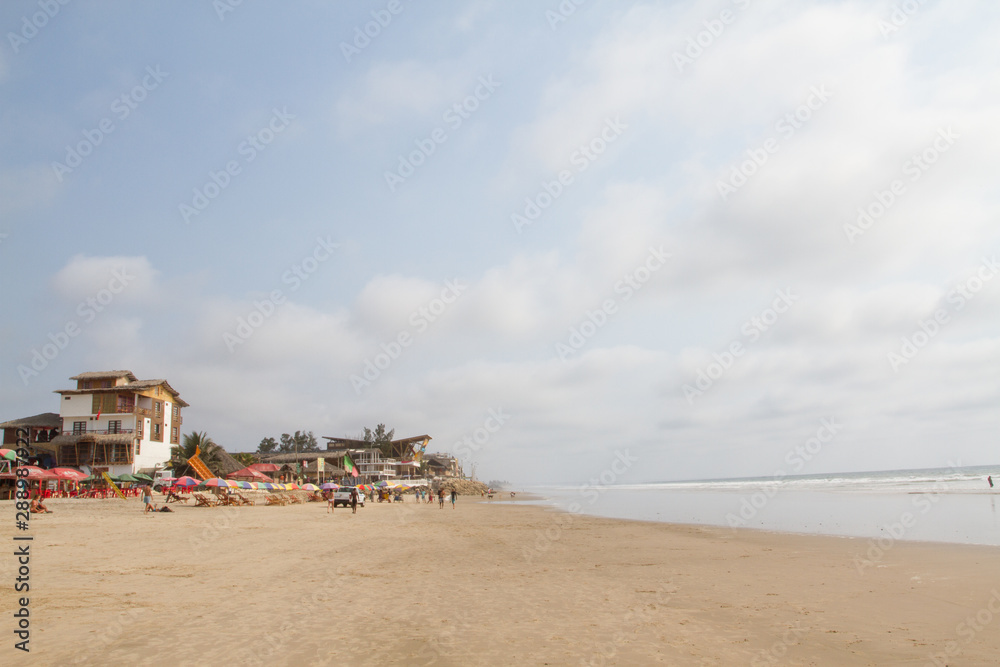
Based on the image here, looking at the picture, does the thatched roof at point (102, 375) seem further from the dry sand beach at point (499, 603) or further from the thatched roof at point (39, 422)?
the dry sand beach at point (499, 603)

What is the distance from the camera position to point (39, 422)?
6162 cm

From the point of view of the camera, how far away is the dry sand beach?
7777 millimetres

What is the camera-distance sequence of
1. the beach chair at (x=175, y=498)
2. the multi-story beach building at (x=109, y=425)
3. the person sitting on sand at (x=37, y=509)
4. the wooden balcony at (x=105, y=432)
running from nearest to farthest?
the person sitting on sand at (x=37, y=509)
the beach chair at (x=175, y=498)
the multi-story beach building at (x=109, y=425)
the wooden balcony at (x=105, y=432)

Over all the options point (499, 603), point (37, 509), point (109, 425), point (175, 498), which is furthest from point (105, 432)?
point (499, 603)

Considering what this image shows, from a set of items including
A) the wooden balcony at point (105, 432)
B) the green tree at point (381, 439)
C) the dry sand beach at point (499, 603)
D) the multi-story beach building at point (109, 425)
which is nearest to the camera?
the dry sand beach at point (499, 603)

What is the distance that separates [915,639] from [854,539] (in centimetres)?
1392

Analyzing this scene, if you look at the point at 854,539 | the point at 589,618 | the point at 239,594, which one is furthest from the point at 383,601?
the point at 854,539

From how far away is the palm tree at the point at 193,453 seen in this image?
202ft

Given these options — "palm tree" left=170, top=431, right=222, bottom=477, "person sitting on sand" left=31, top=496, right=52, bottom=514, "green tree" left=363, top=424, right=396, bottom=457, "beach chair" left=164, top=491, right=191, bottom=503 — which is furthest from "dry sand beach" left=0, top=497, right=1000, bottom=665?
"green tree" left=363, top=424, right=396, bottom=457

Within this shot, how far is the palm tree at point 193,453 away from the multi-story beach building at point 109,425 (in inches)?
75.2

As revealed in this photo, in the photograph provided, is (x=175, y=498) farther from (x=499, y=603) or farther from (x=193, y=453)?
(x=499, y=603)

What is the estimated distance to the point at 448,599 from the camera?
11.0 meters

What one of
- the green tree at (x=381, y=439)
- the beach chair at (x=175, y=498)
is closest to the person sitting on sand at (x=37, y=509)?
the beach chair at (x=175, y=498)

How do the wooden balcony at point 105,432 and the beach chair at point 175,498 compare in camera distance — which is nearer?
the beach chair at point 175,498
